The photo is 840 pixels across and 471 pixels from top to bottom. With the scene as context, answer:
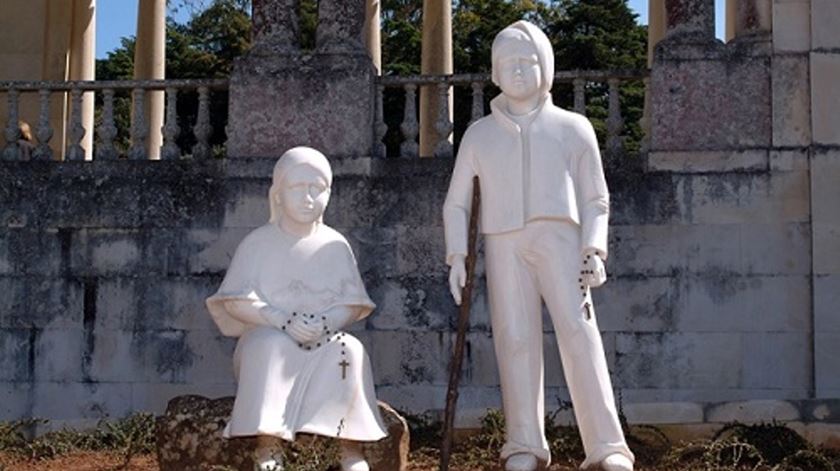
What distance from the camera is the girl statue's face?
946 cm

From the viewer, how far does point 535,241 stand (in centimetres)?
897

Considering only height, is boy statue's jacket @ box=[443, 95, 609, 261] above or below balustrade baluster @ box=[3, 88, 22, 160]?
below

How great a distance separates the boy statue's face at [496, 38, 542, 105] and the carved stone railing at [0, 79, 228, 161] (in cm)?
541

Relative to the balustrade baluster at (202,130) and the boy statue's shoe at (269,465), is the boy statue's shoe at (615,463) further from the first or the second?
the balustrade baluster at (202,130)

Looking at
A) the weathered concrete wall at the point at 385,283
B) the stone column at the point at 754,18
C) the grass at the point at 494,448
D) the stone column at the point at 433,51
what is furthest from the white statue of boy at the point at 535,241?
the stone column at the point at 433,51

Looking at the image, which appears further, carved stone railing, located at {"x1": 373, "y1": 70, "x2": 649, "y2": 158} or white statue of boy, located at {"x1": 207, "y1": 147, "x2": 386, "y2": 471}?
carved stone railing, located at {"x1": 373, "y1": 70, "x2": 649, "y2": 158}

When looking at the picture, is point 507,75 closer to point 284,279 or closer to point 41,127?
point 284,279

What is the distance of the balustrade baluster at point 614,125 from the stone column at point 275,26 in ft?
10.4

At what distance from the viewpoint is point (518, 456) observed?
8922 mm

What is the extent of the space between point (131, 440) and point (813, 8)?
7419 millimetres

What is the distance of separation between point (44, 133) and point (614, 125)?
583 cm

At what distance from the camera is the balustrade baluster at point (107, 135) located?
14.0 m

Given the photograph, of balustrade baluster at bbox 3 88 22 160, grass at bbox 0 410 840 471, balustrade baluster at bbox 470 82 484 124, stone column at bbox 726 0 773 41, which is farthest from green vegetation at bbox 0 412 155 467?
stone column at bbox 726 0 773 41

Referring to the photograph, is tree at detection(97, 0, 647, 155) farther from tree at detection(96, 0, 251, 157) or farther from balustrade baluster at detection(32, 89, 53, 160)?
balustrade baluster at detection(32, 89, 53, 160)
